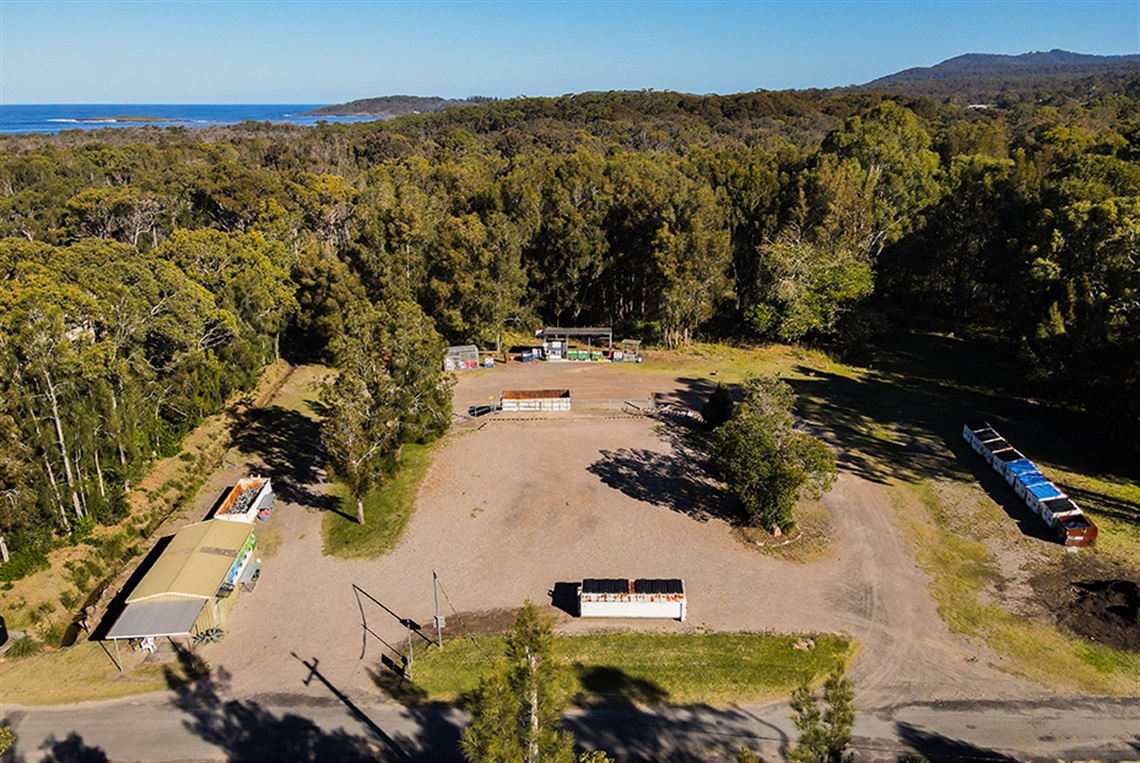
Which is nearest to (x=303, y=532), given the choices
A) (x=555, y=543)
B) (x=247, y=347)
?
(x=555, y=543)

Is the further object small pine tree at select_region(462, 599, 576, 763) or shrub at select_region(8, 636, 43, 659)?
shrub at select_region(8, 636, 43, 659)

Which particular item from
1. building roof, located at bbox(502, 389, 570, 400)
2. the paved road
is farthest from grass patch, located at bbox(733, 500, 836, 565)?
building roof, located at bbox(502, 389, 570, 400)

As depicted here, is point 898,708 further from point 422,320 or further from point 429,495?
point 422,320

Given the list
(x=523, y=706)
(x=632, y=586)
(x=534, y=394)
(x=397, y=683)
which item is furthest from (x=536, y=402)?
(x=523, y=706)

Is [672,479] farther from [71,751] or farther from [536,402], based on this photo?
[71,751]

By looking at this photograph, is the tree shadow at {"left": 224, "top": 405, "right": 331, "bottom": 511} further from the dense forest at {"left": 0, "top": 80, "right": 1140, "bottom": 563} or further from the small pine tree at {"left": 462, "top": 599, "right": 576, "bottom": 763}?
the small pine tree at {"left": 462, "top": 599, "right": 576, "bottom": 763}

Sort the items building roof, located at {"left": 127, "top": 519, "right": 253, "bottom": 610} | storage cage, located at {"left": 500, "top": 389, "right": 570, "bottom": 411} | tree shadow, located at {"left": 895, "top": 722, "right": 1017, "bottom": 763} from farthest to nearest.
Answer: storage cage, located at {"left": 500, "top": 389, "right": 570, "bottom": 411} < building roof, located at {"left": 127, "top": 519, "right": 253, "bottom": 610} < tree shadow, located at {"left": 895, "top": 722, "right": 1017, "bottom": 763}

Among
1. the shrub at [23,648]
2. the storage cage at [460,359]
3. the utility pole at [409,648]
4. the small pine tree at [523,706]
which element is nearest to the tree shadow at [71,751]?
the shrub at [23,648]
